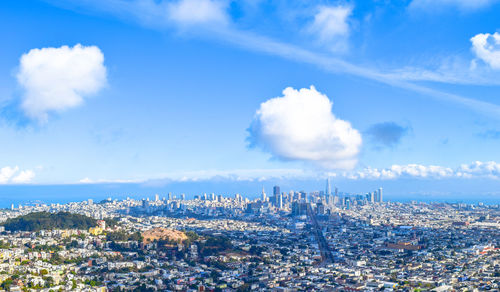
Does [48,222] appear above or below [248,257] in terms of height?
above

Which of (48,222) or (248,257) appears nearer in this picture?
(248,257)

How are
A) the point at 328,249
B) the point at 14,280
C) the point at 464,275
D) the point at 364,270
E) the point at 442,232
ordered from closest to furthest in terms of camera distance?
1. the point at 14,280
2. the point at 464,275
3. the point at 364,270
4. the point at 328,249
5. the point at 442,232

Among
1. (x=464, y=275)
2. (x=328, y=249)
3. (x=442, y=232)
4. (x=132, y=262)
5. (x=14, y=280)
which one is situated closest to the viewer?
(x=14, y=280)

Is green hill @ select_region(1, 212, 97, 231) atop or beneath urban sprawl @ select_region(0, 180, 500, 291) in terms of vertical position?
atop

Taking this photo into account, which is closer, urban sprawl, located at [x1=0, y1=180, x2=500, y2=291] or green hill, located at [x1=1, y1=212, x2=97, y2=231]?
urban sprawl, located at [x1=0, y1=180, x2=500, y2=291]

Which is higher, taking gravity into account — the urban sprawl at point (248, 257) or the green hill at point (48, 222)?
the green hill at point (48, 222)

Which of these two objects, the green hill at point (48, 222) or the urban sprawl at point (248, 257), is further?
the green hill at point (48, 222)

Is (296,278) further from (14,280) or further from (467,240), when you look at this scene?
(467,240)

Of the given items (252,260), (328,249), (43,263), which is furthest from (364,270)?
(43,263)
